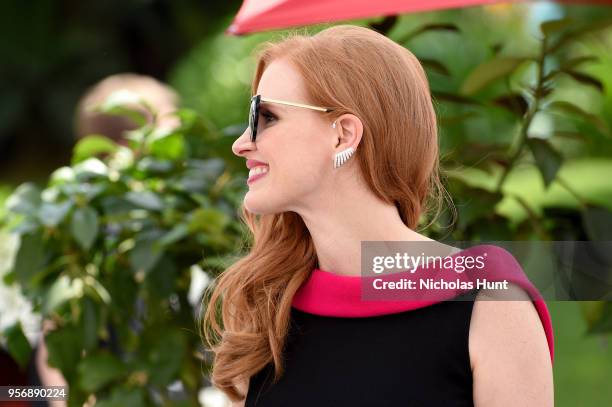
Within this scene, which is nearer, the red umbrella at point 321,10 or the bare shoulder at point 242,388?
the bare shoulder at point 242,388

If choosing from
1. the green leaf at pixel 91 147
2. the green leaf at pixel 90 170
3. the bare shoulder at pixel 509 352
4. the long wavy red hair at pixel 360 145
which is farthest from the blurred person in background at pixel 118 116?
the bare shoulder at pixel 509 352

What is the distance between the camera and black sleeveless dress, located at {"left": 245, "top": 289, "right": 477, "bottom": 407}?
60.3 inches

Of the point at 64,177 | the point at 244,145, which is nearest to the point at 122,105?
the point at 64,177

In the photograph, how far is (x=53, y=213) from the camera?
2.58m

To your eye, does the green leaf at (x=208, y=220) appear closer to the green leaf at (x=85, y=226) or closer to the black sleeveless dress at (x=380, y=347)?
the green leaf at (x=85, y=226)

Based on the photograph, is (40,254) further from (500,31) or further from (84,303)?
(500,31)

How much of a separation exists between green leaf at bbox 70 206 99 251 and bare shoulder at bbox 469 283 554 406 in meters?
1.24

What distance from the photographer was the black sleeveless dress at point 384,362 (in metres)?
1.53

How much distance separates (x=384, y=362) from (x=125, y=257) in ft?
4.25

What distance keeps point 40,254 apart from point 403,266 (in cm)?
130

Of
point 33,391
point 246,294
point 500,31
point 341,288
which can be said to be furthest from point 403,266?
point 500,31

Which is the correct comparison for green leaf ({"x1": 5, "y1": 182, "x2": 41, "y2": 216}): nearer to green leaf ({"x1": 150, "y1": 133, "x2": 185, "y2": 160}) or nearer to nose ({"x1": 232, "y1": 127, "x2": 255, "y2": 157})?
green leaf ({"x1": 150, "y1": 133, "x2": 185, "y2": 160})

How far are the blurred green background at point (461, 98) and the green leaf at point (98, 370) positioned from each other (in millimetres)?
313

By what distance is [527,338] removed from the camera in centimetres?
147
